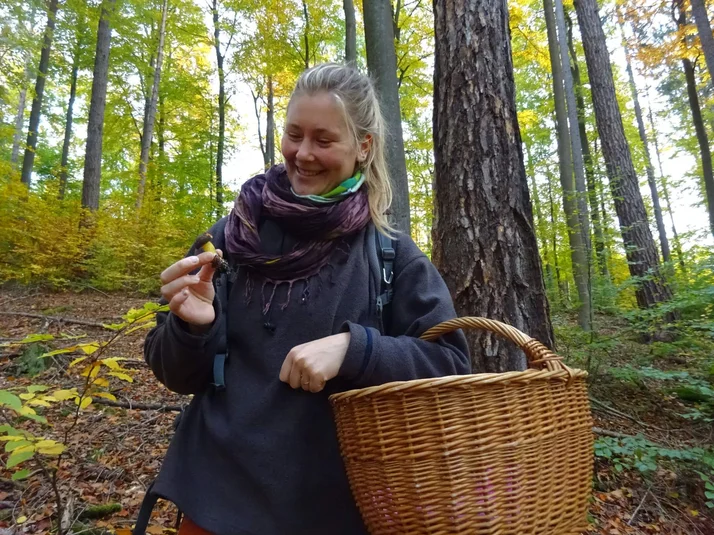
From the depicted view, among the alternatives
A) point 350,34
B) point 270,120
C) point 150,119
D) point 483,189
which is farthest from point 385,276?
point 270,120

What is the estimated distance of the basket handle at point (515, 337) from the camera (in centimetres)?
107

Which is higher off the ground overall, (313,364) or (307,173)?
(307,173)

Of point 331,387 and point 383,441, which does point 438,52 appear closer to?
point 331,387

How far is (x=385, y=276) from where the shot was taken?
1247mm

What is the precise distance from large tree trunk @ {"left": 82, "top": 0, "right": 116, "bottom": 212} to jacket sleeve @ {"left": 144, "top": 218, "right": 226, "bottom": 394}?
9154mm

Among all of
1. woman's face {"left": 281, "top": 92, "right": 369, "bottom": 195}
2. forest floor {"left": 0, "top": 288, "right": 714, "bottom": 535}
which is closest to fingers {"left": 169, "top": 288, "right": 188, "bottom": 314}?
woman's face {"left": 281, "top": 92, "right": 369, "bottom": 195}

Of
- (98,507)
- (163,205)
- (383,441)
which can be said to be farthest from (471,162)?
(163,205)

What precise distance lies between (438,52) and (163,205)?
8838mm

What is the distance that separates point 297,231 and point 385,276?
0.91 feet

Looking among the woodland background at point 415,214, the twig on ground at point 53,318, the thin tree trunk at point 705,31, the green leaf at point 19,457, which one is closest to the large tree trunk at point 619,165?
the woodland background at point 415,214

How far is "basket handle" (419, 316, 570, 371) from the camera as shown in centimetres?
107

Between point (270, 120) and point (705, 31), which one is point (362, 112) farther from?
point (270, 120)

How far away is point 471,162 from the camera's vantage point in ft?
8.45

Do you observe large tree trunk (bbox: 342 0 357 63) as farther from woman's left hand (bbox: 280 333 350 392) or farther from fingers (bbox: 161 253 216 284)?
woman's left hand (bbox: 280 333 350 392)
